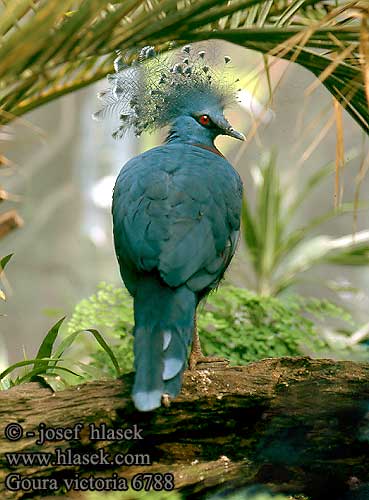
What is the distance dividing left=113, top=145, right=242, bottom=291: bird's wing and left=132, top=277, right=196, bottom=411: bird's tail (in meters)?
0.06

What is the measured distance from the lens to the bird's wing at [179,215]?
2670mm

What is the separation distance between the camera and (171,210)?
109 inches

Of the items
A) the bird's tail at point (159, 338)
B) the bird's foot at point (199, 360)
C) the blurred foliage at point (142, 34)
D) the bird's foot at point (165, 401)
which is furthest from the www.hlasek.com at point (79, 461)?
the blurred foliage at point (142, 34)

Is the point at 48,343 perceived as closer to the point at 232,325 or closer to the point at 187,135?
the point at 187,135

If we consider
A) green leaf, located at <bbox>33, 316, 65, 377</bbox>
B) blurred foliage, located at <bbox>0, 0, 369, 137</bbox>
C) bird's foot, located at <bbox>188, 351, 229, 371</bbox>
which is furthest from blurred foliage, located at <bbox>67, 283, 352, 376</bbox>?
blurred foliage, located at <bbox>0, 0, 369, 137</bbox>

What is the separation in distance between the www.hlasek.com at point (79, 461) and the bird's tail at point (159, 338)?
32 centimetres

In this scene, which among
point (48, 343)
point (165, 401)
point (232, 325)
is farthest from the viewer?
point (232, 325)

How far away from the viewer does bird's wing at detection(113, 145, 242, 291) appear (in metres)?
2.67

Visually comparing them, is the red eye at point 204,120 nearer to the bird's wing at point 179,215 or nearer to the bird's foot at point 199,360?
the bird's wing at point 179,215

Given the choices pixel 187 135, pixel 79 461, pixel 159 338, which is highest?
pixel 187 135

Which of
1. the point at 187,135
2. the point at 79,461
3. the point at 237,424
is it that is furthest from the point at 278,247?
the point at 79,461

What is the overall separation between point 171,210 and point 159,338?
0.50 meters

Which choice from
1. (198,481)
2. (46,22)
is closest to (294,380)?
(198,481)

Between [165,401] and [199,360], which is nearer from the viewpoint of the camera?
[165,401]
